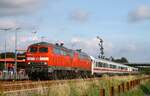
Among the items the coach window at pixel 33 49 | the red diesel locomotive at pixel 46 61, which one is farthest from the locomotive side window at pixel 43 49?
the coach window at pixel 33 49

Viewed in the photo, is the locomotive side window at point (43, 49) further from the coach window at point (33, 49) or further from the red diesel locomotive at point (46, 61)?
→ the coach window at point (33, 49)

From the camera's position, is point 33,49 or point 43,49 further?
point 33,49

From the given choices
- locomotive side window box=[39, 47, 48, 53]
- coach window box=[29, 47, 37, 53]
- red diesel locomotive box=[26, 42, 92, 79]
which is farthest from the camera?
coach window box=[29, 47, 37, 53]

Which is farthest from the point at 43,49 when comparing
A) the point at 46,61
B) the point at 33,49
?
the point at 46,61

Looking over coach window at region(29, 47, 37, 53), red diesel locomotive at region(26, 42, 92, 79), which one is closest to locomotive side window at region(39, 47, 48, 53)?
red diesel locomotive at region(26, 42, 92, 79)

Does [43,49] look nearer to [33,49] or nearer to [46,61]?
[33,49]

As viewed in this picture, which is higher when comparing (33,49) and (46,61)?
(33,49)

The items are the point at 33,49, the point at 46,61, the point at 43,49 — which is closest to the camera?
the point at 46,61

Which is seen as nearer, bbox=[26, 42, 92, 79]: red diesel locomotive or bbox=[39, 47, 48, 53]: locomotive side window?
bbox=[26, 42, 92, 79]: red diesel locomotive

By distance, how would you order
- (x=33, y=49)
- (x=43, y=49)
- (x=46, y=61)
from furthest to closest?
1. (x=33, y=49)
2. (x=43, y=49)
3. (x=46, y=61)

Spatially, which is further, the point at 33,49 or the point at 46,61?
the point at 33,49

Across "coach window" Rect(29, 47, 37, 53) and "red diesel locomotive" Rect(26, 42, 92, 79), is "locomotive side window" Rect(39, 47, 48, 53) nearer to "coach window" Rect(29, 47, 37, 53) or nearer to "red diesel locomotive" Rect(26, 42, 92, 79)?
"red diesel locomotive" Rect(26, 42, 92, 79)

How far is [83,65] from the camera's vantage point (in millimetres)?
59438

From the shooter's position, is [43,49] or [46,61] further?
[43,49]
